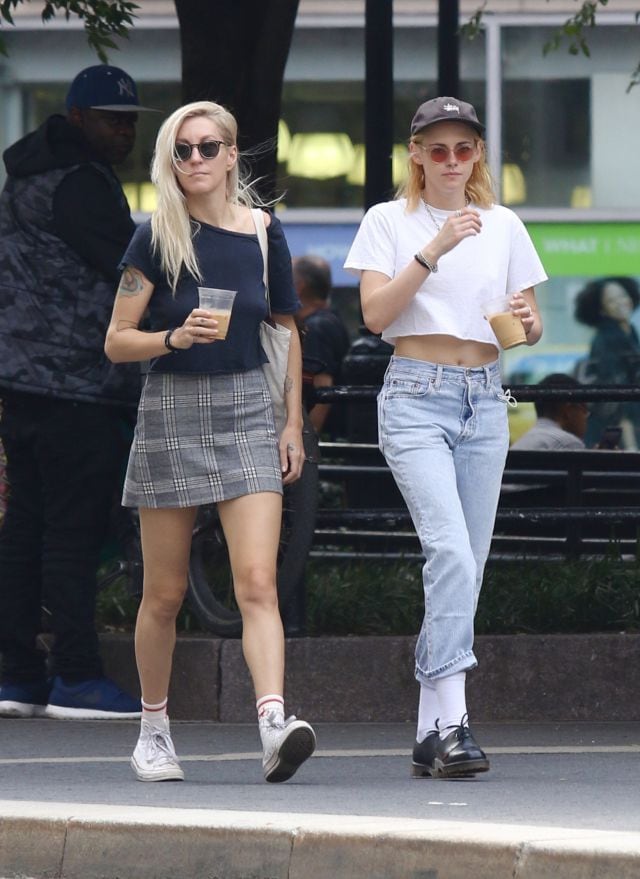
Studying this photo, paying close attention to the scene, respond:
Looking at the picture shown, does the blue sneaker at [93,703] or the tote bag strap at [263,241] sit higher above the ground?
the tote bag strap at [263,241]

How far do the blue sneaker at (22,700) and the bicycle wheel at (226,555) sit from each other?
0.63 metres

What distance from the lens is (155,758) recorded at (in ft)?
18.7

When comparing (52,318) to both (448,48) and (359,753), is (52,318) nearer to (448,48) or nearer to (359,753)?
(359,753)

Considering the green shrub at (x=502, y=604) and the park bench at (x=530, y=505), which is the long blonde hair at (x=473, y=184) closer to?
the park bench at (x=530, y=505)

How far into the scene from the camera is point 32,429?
22.9 ft

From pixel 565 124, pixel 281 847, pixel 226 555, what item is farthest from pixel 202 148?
pixel 565 124

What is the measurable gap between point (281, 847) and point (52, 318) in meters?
2.77

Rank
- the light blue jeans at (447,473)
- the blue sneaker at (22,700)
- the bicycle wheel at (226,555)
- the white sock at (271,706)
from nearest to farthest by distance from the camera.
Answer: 1. the white sock at (271,706)
2. the light blue jeans at (447,473)
3. the bicycle wheel at (226,555)
4. the blue sneaker at (22,700)

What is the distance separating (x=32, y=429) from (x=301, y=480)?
950mm

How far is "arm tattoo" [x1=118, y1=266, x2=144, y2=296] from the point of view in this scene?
18.0 ft

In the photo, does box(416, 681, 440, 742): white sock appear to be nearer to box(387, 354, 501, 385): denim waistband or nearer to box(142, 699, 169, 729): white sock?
box(142, 699, 169, 729): white sock

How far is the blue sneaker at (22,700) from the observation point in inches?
281

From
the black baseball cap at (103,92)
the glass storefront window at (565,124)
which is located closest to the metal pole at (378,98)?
the black baseball cap at (103,92)

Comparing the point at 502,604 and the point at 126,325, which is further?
the point at 502,604
